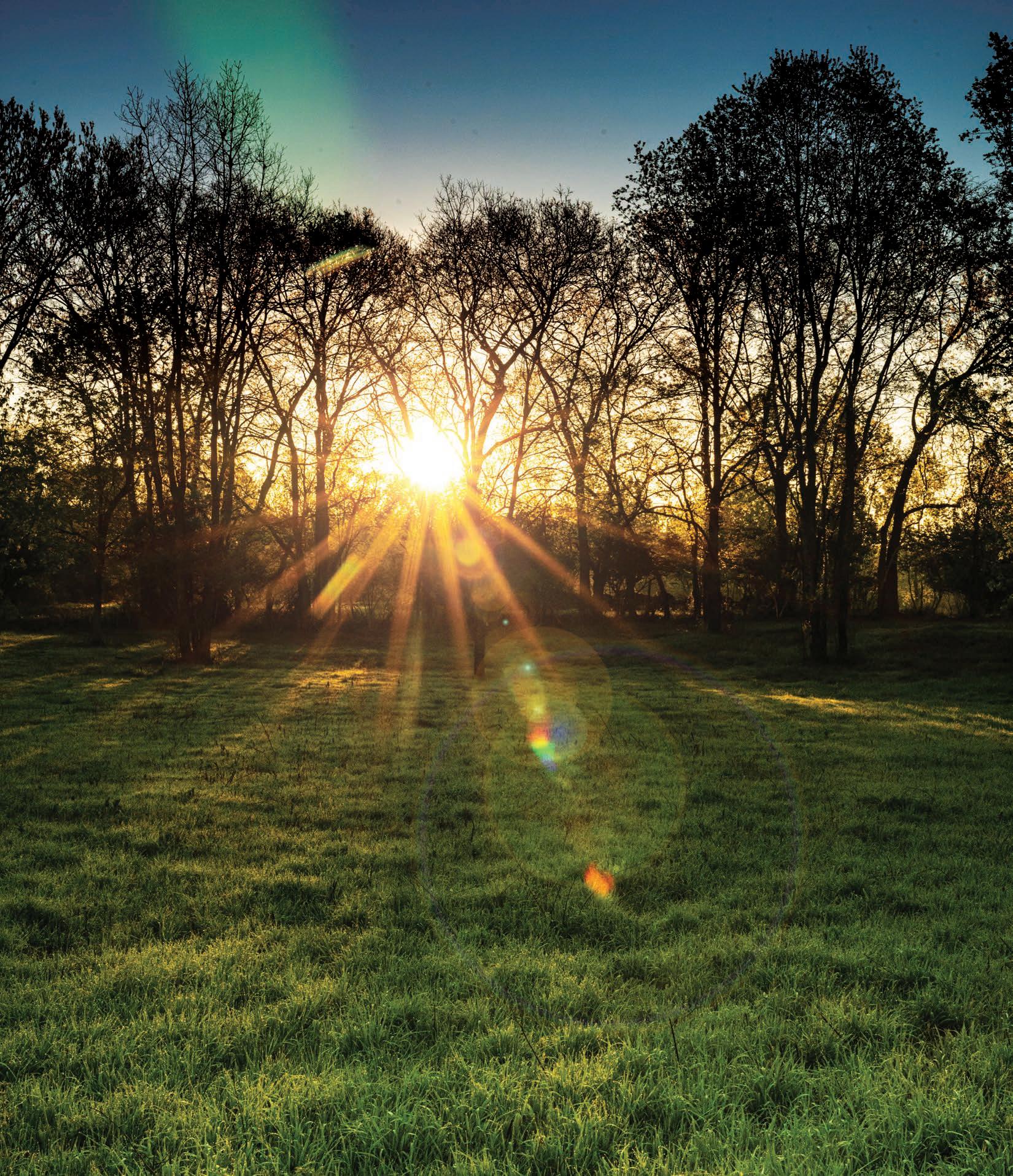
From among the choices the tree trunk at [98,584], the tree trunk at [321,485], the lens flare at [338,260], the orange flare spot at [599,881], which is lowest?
the orange flare spot at [599,881]

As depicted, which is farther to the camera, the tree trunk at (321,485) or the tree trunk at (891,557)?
the tree trunk at (321,485)

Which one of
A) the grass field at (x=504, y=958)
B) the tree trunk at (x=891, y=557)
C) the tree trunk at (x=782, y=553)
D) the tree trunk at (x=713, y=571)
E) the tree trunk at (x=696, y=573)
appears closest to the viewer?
the grass field at (x=504, y=958)

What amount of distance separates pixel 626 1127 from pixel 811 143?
75.6ft

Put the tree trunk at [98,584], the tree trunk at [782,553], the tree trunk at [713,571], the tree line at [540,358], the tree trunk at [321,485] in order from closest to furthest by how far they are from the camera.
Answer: the tree line at [540,358], the tree trunk at [782,553], the tree trunk at [713,571], the tree trunk at [98,584], the tree trunk at [321,485]

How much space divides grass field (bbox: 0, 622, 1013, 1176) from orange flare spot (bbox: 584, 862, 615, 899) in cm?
6

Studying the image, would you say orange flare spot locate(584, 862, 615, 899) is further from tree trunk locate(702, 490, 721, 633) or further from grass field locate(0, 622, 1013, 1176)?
tree trunk locate(702, 490, 721, 633)

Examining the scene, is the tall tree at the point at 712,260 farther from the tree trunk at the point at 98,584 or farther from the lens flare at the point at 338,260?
the tree trunk at the point at 98,584

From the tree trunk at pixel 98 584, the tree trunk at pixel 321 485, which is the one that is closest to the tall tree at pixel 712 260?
the tree trunk at pixel 321 485

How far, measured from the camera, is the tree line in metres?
19.9

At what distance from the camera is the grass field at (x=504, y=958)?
10.3 feet

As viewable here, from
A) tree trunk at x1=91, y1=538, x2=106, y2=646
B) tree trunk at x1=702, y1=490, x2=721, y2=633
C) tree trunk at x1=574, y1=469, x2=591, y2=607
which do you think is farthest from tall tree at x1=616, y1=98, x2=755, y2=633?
tree trunk at x1=91, y1=538, x2=106, y2=646

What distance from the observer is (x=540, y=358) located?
89.7 feet

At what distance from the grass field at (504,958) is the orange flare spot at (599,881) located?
6 centimetres

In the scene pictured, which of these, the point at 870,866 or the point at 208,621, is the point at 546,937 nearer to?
the point at 870,866
